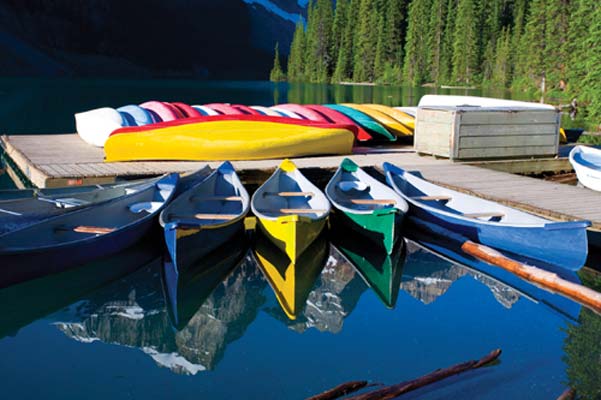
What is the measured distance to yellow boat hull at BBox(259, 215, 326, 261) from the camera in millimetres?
9812

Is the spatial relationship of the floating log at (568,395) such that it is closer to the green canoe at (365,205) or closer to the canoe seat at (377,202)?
the green canoe at (365,205)

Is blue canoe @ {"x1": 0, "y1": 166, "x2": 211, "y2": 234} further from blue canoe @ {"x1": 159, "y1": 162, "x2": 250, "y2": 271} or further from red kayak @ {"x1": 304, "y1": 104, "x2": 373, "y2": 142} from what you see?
red kayak @ {"x1": 304, "y1": 104, "x2": 373, "y2": 142}

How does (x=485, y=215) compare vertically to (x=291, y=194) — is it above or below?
below

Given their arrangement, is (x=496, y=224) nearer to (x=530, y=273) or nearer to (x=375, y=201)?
(x=530, y=273)

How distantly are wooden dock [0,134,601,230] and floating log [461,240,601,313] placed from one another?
1.16 m

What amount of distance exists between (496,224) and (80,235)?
18.7ft

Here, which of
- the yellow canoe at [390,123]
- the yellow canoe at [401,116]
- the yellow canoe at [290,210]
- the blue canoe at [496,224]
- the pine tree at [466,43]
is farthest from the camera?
the pine tree at [466,43]

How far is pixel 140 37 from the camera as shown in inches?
4441

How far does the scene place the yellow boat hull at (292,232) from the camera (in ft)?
32.2

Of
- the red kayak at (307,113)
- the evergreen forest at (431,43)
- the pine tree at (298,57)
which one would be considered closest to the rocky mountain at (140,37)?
the pine tree at (298,57)

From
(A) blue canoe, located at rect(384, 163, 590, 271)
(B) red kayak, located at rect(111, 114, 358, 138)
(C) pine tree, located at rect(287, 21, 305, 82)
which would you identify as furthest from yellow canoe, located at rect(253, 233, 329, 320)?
(C) pine tree, located at rect(287, 21, 305, 82)

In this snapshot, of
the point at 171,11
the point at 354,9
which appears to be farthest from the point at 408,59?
the point at 171,11

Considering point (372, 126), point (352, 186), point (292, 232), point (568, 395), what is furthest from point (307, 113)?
point (568, 395)

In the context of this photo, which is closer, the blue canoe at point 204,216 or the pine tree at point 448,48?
the blue canoe at point 204,216
